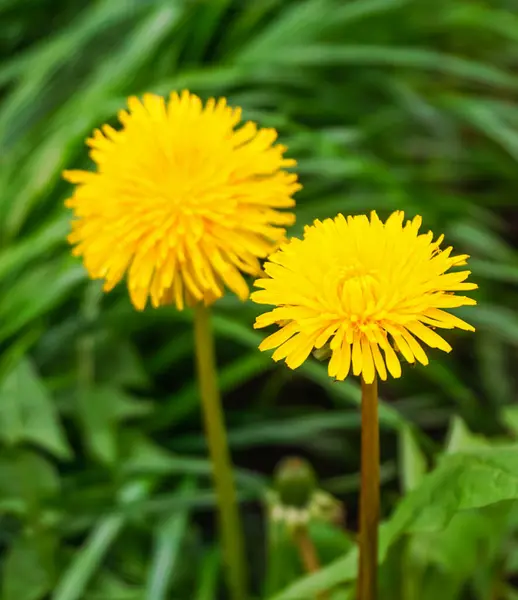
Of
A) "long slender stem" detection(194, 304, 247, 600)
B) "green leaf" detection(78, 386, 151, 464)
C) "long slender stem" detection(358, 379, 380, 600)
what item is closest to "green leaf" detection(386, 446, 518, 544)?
"long slender stem" detection(358, 379, 380, 600)

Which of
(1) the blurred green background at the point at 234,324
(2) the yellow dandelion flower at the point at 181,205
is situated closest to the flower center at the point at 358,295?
(2) the yellow dandelion flower at the point at 181,205

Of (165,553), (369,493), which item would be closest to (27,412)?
(165,553)

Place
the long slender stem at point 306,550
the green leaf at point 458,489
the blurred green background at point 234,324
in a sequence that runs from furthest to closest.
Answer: the blurred green background at point 234,324
the long slender stem at point 306,550
the green leaf at point 458,489

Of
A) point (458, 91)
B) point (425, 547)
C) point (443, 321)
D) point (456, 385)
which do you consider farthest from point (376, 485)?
point (458, 91)

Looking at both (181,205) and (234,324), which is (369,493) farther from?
(234,324)

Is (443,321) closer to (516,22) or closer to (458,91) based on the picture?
(516,22)

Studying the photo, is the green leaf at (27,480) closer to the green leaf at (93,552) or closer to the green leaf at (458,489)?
the green leaf at (93,552)
